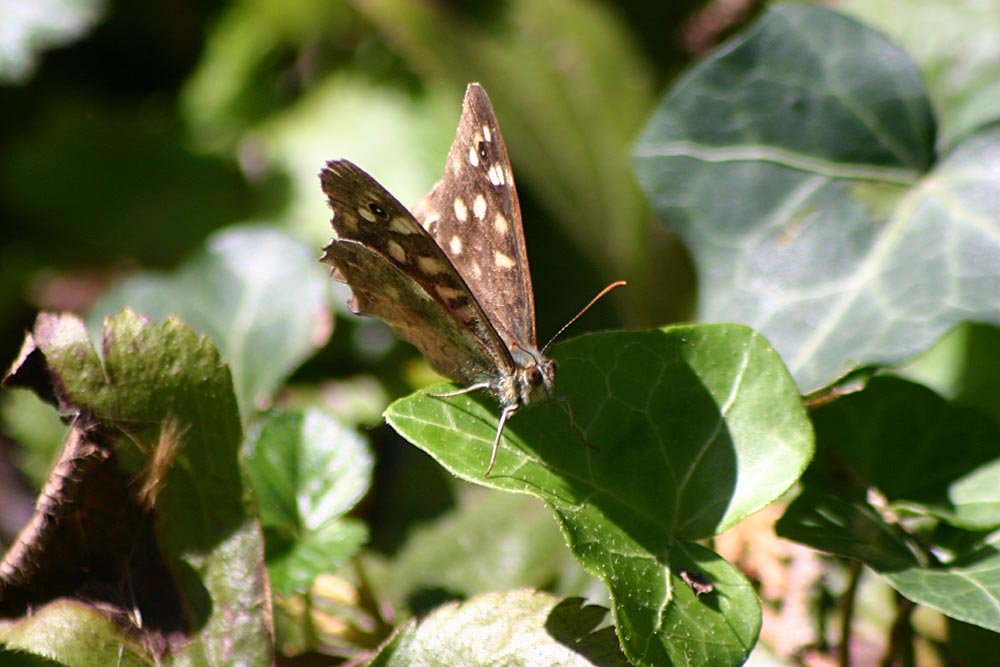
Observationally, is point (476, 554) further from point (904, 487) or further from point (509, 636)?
point (904, 487)

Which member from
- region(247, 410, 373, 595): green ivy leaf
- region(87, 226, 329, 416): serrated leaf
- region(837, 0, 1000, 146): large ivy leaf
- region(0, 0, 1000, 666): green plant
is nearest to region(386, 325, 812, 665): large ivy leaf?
region(0, 0, 1000, 666): green plant

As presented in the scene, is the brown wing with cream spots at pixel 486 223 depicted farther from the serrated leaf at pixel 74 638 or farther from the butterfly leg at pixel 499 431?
the serrated leaf at pixel 74 638

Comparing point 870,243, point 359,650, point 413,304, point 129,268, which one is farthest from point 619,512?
point 129,268

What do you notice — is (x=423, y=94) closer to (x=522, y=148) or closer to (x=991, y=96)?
(x=522, y=148)

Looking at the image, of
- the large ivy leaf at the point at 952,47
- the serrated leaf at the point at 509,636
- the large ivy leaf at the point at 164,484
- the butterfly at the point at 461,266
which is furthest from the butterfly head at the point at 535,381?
the large ivy leaf at the point at 952,47

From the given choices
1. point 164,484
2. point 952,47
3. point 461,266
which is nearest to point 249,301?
point 461,266

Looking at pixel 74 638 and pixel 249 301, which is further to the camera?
pixel 249 301
